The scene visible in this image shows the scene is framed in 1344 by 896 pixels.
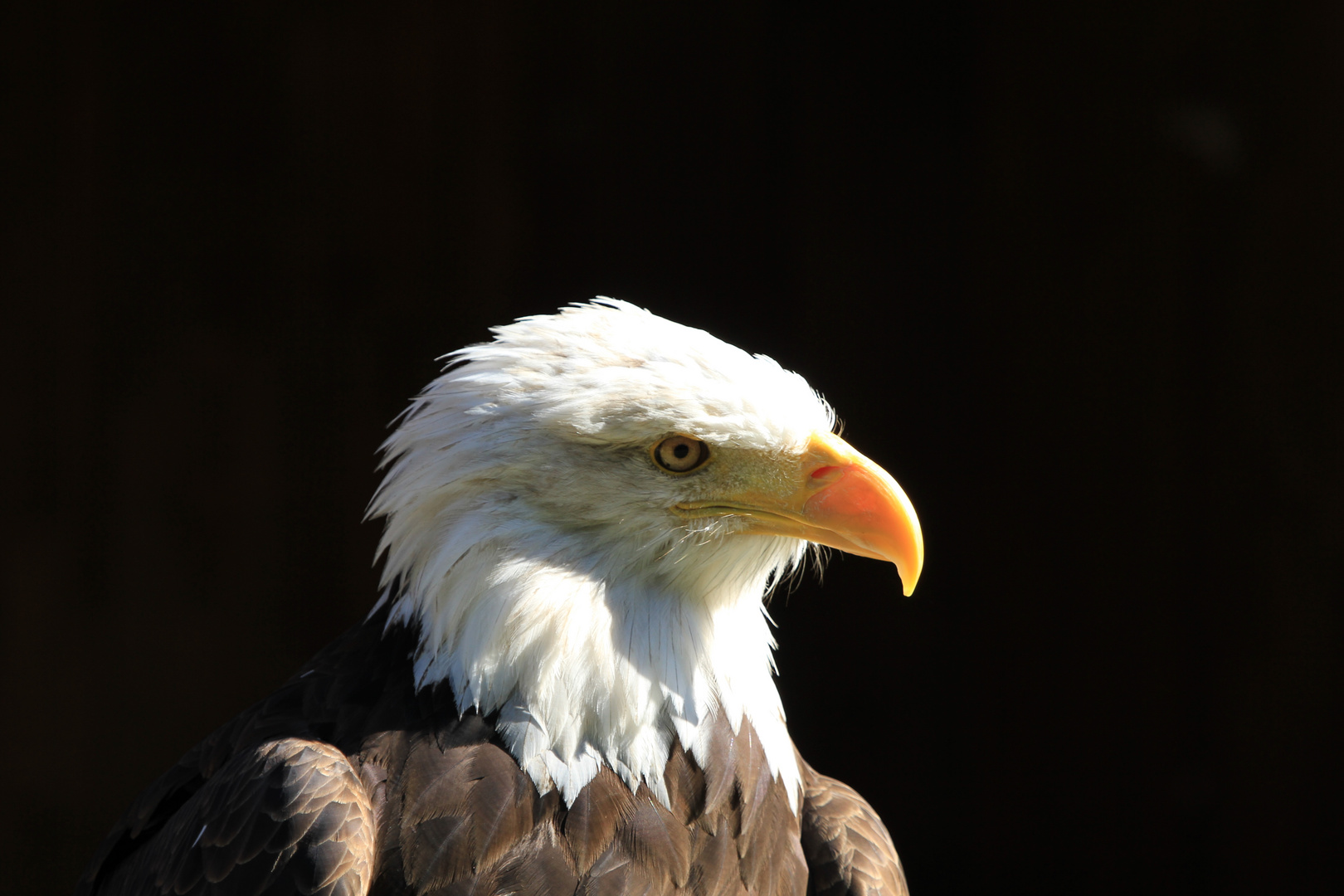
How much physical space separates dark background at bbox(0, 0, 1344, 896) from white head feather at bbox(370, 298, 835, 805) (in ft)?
9.83

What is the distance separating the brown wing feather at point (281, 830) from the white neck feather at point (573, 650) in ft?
0.76

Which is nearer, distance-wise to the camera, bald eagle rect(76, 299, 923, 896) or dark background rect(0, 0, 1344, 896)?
bald eagle rect(76, 299, 923, 896)

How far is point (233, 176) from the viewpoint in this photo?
15.0 feet

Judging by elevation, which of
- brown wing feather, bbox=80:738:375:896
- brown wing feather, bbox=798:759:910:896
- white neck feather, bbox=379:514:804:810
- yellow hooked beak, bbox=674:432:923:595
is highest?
yellow hooked beak, bbox=674:432:923:595

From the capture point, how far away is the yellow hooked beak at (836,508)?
1.81 metres

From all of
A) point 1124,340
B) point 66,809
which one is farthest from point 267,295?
point 1124,340

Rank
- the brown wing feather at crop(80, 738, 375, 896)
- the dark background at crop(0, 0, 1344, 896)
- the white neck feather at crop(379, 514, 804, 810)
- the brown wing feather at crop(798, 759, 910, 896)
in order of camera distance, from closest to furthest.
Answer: the brown wing feather at crop(80, 738, 375, 896) → the white neck feather at crop(379, 514, 804, 810) → the brown wing feather at crop(798, 759, 910, 896) → the dark background at crop(0, 0, 1344, 896)

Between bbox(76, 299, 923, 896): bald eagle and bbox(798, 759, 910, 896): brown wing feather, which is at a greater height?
bbox(76, 299, 923, 896): bald eagle

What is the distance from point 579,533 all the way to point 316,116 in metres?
3.42

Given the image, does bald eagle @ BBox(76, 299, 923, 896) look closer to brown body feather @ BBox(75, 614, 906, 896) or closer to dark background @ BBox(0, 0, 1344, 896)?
brown body feather @ BBox(75, 614, 906, 896)

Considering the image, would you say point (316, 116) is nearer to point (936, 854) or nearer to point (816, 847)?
point (816, 847)

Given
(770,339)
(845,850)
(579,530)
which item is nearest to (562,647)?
(579,530)

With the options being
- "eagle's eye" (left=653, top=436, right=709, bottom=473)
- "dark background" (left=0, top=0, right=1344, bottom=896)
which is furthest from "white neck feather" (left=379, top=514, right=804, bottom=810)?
"dark background" (left=0, top=0, right=1344, bottom=896)

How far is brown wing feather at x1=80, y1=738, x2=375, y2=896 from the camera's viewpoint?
163cm
